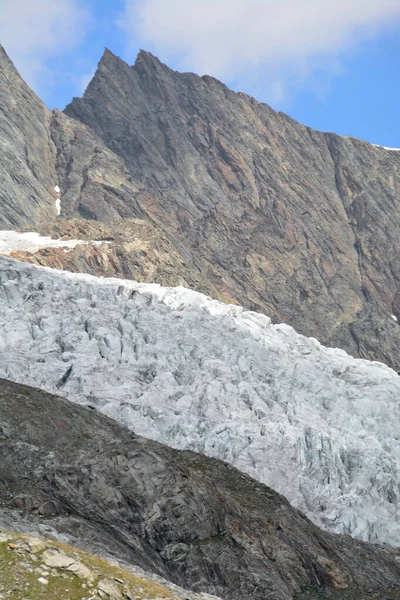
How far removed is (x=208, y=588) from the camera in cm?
3406

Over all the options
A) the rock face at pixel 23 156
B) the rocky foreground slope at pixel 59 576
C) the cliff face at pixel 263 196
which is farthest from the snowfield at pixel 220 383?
the cliff face at pixel 263 196

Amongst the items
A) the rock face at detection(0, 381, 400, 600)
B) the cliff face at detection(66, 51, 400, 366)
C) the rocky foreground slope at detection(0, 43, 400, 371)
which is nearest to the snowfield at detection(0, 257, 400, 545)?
the rock face at detection(0, 381, 400, 600)

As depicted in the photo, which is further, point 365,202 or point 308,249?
point 365,202

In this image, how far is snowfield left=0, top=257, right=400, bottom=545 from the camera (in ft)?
187

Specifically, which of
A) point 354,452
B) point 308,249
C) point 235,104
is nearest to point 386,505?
point 354,452

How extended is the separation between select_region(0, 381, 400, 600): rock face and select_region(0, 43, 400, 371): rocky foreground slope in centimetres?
5905

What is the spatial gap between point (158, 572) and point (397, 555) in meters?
20.9

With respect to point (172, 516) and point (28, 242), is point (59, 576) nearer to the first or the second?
point (172, 516)

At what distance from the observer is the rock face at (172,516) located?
34.3 metres

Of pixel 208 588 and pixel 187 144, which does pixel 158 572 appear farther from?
pixel 187 144

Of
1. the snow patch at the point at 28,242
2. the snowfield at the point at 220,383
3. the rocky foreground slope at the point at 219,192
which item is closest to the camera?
the snowfield at the point at 220,383

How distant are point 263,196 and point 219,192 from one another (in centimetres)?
855

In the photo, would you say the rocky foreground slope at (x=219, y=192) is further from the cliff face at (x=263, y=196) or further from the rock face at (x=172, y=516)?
the rock face at (x=172, y=516)

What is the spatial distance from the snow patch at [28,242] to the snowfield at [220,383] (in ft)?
56.4
